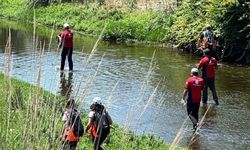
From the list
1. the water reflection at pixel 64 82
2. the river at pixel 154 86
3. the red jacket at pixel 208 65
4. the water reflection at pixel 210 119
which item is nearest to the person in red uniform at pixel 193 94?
the river at pixel 154 86

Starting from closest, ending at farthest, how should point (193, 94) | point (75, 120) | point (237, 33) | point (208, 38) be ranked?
point (75, 120) → point (193, 94) → point (208, 38) → point (237, 33)

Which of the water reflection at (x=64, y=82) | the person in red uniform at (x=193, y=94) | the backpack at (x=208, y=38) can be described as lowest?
the water reflection at (x=64, y=82)

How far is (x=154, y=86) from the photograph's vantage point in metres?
18.5

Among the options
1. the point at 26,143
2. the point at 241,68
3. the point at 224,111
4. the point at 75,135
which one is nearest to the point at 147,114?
the point at 224,111

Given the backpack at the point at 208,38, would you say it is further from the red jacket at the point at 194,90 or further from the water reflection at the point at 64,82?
the red jacket at the point at 194,90

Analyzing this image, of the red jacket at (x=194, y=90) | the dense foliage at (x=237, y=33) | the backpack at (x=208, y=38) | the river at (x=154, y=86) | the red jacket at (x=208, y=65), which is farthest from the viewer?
the dense foliage at (x=237, y=33)

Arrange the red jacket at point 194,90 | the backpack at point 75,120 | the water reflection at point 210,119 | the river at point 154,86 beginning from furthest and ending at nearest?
the water reflection at point 210,119
the red jacket at point 194,90
the river at point 154,86
the backpack at point 75,120

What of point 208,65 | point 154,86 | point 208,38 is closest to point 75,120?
point 208,65

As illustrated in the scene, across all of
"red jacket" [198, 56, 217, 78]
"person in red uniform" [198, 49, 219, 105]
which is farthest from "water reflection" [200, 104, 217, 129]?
"red jacket" [198, 56, 217, 78]

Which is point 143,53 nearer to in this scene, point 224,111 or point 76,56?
point 76,56

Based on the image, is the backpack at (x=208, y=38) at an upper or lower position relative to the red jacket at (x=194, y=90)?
upper

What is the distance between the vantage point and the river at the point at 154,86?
12.9 metres

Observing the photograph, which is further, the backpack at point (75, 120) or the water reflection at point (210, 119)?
the water reflection at point (210, 119)

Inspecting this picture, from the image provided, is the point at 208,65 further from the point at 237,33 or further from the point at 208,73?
the point at 237,33
